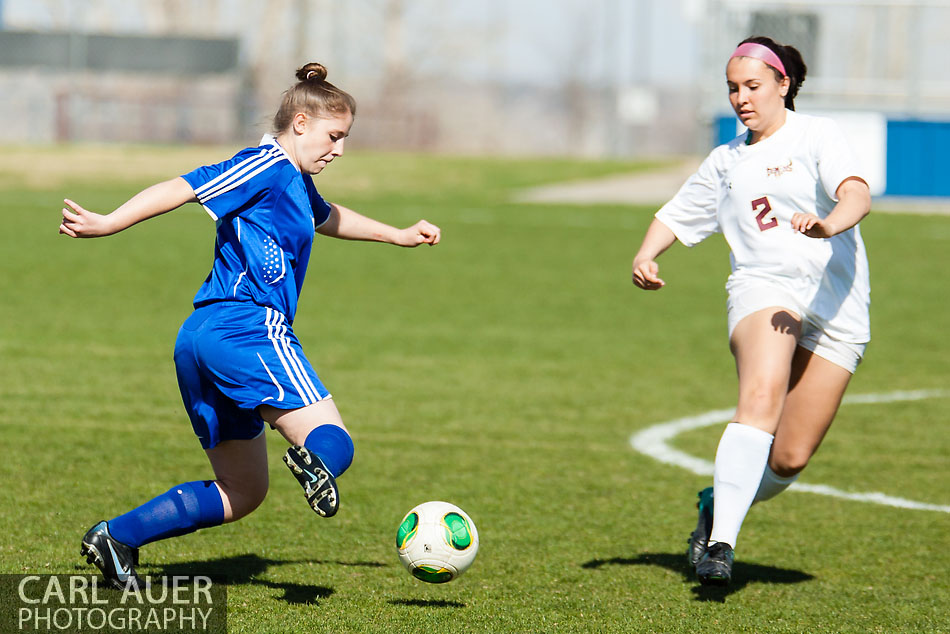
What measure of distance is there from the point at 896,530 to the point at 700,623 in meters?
1.79

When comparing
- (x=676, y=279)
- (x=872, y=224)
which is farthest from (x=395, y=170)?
(x=676, y=279)

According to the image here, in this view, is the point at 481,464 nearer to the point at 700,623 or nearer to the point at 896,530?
the point at 896,530

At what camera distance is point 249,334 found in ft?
13.5

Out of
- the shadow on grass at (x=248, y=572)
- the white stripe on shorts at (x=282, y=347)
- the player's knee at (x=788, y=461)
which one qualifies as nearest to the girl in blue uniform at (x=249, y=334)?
the white stripe on shorts at (x=282, y=347)

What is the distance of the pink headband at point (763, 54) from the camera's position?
4.74 meters

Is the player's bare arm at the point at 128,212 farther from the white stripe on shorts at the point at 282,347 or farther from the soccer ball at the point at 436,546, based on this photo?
the soccer ball at the point at 436,546

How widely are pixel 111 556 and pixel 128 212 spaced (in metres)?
1.21

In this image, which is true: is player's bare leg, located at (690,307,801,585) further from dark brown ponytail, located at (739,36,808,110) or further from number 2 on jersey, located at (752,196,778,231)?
dark brown ponytail, located at (739,36,808,110)

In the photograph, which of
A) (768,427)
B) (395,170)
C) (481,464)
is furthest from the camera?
(395,170)

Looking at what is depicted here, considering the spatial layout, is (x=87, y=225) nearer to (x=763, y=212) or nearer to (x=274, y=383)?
(x=274, y=383)

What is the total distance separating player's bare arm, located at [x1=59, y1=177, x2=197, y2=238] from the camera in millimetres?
3883

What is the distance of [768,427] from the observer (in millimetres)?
4695

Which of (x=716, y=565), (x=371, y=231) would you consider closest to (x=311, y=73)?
(x=371, y=231)

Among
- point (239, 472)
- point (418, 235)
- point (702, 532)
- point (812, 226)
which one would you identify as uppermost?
point (812, 226)
